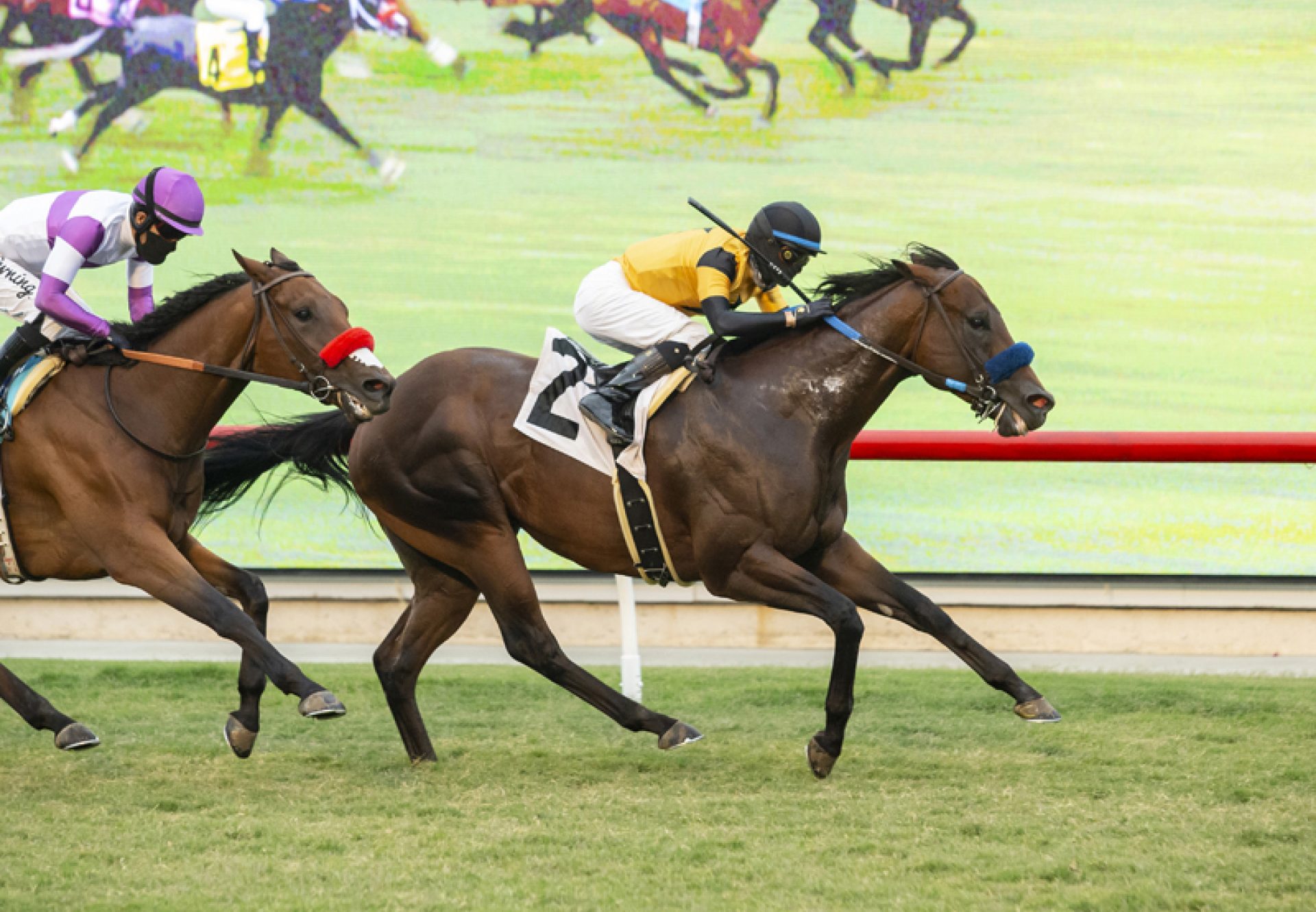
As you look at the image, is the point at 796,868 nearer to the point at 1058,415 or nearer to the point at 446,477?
the point at 446,477

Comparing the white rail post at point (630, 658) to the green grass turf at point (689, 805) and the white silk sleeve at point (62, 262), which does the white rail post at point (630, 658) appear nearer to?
the green grass turf at point (689, 805)

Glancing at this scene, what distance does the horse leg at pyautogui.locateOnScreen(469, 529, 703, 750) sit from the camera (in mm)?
4234

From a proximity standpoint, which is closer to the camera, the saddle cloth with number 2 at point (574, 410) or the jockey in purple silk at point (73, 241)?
the jockey in purple silk at point (73, 241)

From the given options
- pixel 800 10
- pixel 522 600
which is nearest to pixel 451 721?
pixel 522 600

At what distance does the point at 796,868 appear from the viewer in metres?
3.10

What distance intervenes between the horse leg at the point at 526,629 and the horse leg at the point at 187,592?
649 millimetres

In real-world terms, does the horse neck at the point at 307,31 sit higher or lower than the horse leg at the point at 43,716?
higher

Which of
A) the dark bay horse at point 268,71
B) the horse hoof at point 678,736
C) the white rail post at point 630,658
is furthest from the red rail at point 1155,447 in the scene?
the dark bay horse at point 268,71

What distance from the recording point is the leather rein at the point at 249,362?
3.91 metres

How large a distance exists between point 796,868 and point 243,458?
2369 mm

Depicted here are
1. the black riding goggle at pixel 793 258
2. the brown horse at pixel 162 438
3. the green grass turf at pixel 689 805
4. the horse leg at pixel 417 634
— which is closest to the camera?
the green grass turf at pixel 689 805

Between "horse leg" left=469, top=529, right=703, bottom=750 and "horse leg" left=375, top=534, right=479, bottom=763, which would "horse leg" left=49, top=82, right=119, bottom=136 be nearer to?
"horse leg" left=375, top=534, right=479, bottom=763

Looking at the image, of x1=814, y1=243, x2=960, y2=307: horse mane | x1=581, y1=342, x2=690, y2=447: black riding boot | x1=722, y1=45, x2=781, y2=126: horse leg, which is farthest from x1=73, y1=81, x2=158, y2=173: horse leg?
x1=814, y1=243, x2=960, y2=307: horse mane

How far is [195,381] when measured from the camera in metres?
4.07
